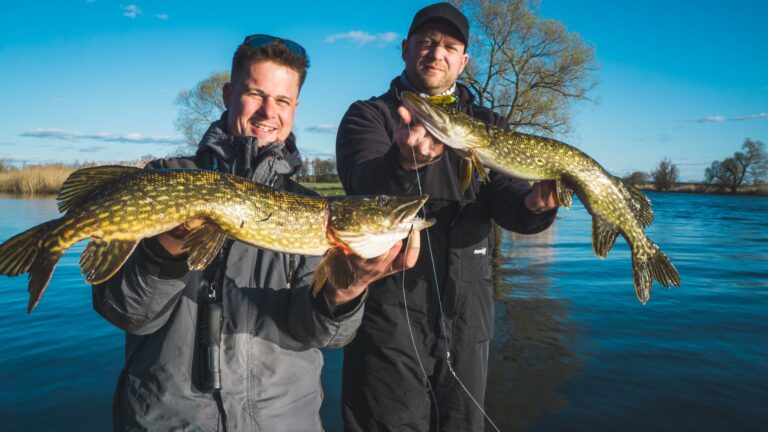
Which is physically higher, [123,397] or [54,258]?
[54,258]

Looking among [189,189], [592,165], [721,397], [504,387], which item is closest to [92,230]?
[189,189]

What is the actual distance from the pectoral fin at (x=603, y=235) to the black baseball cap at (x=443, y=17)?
1561 mm

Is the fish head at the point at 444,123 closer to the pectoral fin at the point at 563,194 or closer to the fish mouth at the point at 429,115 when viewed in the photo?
the fish mouth at the point at 429,115

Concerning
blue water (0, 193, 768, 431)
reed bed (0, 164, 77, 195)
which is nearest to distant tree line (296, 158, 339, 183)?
reed bed (0, 164, 77, 195)

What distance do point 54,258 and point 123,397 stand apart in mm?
667

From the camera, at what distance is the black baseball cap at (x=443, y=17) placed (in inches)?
122

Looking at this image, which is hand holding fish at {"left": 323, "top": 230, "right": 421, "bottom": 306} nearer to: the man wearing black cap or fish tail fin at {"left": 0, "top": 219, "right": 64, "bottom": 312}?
the man wearing black cap

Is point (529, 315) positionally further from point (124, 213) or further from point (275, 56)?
point (124, 213)

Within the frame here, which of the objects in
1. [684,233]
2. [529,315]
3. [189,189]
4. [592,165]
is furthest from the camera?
[684,233]

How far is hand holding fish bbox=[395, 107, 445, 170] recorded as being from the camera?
99.1 inches

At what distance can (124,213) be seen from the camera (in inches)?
74.9

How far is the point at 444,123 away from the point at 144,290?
174 cm

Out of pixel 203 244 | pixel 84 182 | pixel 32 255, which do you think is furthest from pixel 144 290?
pixel 84 182

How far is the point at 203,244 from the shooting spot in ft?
6.46
